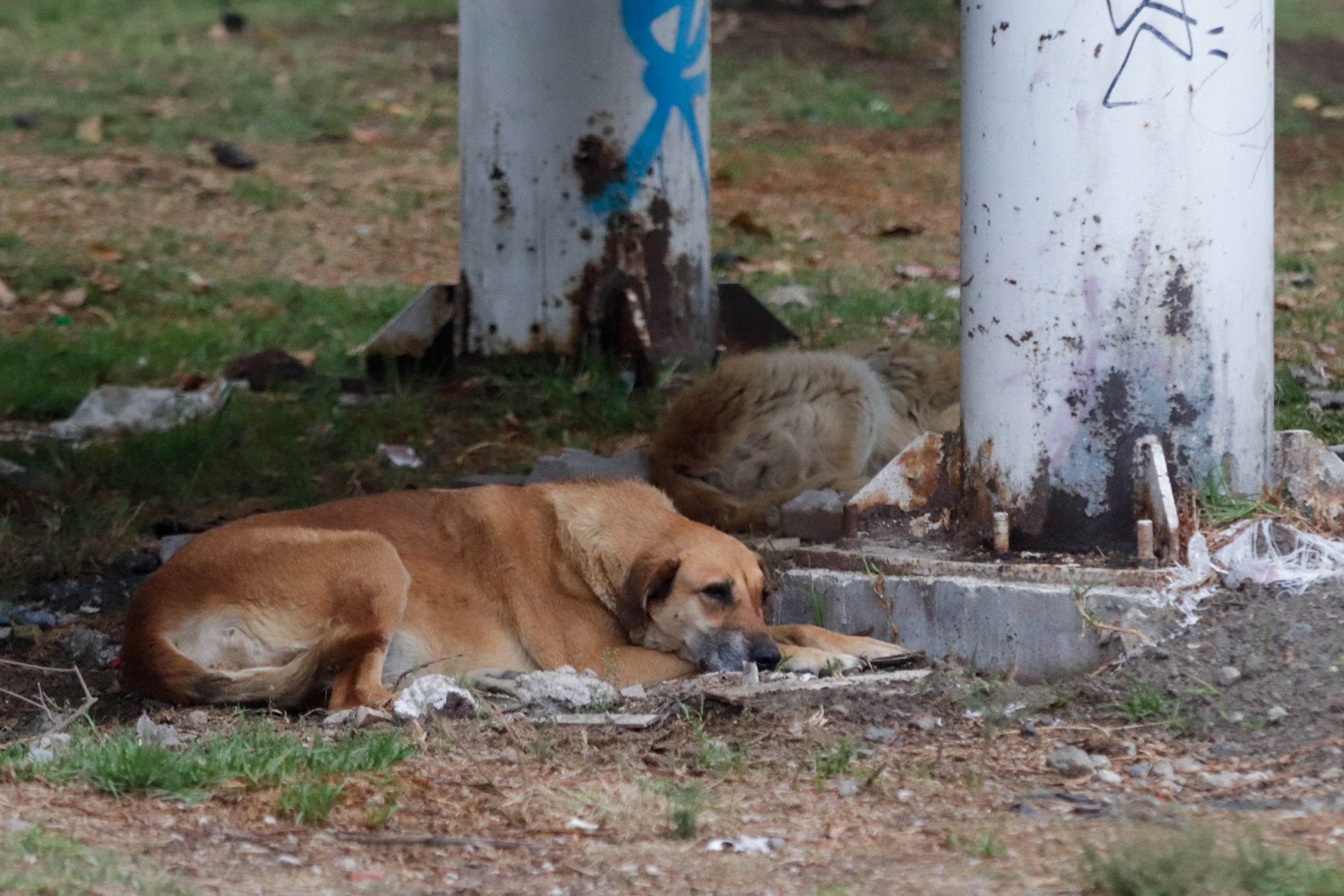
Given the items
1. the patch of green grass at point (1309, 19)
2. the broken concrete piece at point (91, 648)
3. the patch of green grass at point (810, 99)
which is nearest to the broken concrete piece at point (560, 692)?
the broken concrete piece at point (91, 648)

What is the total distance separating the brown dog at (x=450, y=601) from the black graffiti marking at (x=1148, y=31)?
1571mm

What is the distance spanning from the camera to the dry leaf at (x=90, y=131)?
46.3ft

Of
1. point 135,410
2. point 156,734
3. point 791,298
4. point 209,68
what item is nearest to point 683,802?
point 156,734

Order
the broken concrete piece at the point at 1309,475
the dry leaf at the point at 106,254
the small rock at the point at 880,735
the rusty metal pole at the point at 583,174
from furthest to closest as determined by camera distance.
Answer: the dry leaf at the point at 106,254
the rusty metal pole at the point at 583,174
the broken concrete piece at the point at 1309,475
the small rock at the point at 880,735

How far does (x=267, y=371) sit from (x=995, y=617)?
542 cm

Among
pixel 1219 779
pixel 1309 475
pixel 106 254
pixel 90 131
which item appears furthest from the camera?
pixel 90 131

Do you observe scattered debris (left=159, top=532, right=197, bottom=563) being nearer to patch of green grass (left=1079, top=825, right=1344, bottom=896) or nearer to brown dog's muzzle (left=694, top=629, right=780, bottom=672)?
brown dog's muzzle (left=694, top=629, right=780, bottom=672)

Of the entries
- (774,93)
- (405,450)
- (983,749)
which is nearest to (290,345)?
(405,450)

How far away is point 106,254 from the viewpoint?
1136 cm

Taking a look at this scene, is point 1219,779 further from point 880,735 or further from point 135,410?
point 135,410

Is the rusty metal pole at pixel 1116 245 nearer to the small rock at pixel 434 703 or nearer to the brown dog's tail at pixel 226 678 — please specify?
the small rock at pixel 434 703

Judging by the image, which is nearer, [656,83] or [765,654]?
[765,654]

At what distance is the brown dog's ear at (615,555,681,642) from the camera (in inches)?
189

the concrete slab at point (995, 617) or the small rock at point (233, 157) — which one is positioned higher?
the small rock at point (233, 157)
